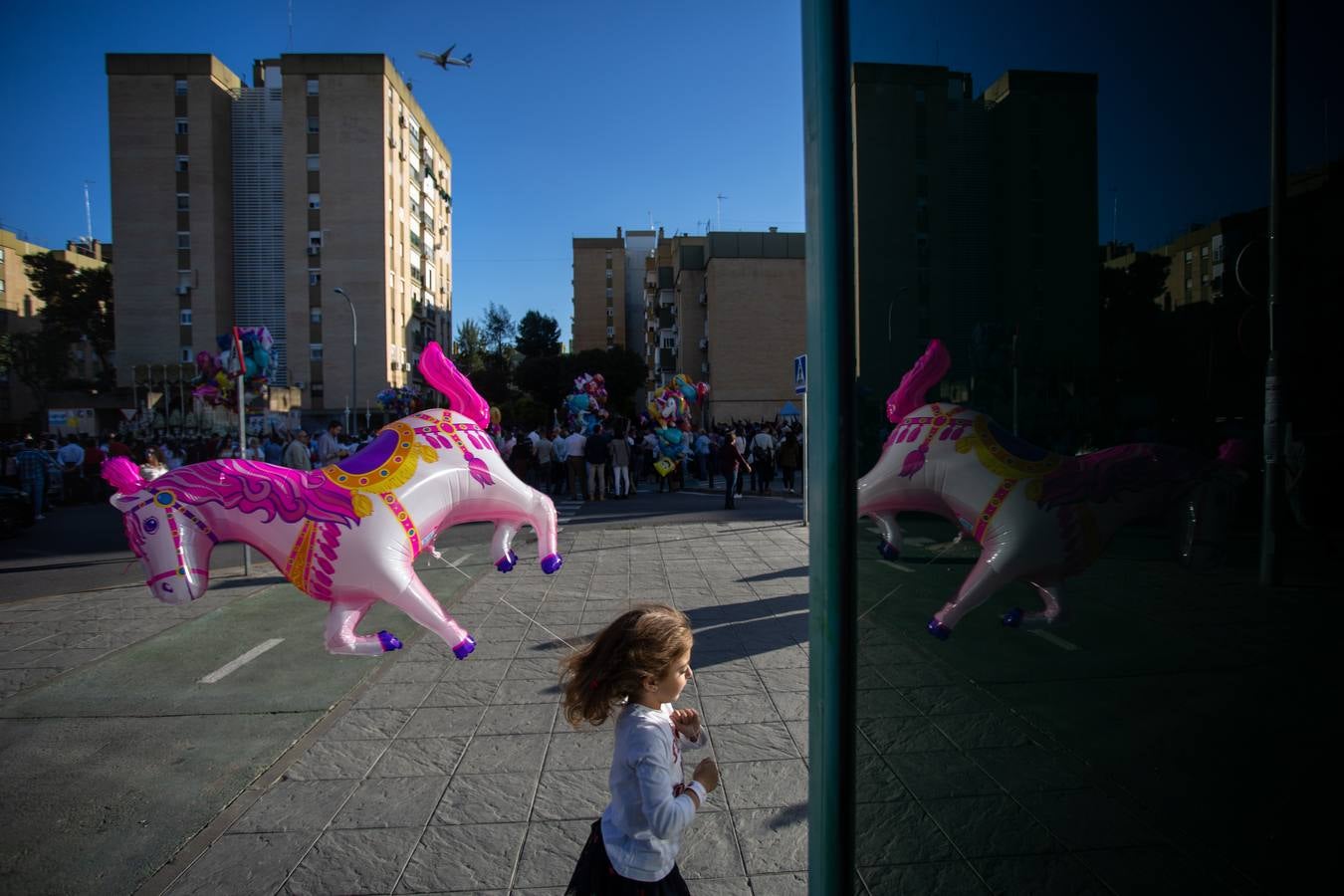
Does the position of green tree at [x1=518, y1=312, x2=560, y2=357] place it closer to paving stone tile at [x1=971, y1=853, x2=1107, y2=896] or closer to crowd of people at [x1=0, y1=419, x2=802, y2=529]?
crowd of people at [x1=0, y1=419, x2=802, y2=529]

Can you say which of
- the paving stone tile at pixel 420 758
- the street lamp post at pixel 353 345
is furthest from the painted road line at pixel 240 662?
the street lamp post at pixel 353 345

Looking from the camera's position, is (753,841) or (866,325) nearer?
(866,325)

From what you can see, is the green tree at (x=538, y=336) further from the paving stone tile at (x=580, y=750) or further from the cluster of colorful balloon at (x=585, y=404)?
the paving stone tile at (x=580, y=750)

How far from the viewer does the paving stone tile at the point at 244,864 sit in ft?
10.6

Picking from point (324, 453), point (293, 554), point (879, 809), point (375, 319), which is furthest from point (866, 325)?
point (375, 319)

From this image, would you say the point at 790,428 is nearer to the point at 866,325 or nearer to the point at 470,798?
the point at 470,798

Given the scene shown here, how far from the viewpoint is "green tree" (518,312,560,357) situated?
262ft

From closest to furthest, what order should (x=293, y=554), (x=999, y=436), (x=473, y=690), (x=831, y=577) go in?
(x=999, y=436) < (x=831, y=577) < (x=293, y=554) < (x=473, y=690)

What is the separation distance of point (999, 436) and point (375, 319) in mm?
53157

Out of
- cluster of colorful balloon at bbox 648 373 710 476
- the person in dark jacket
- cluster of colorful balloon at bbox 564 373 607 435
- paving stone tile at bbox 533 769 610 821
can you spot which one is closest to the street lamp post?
cluster of colorful balloon at bbox 564 373 607 435

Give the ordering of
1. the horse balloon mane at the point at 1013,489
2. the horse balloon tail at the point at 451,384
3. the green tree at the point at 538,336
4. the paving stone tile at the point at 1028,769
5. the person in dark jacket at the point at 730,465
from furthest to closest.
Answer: the green tree at the point at 538,336 < the person in dark jacket at the point at 730,465 < the horse balloon tail at the point at 451,384 < the paving stone tile at the point at 1028,769 < the horse balloon mane at the point at 1013,489

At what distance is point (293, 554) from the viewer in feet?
14.3

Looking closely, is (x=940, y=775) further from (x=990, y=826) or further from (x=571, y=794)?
(x=571, y=794)

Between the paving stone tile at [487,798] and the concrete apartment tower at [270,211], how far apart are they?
1907 inches
